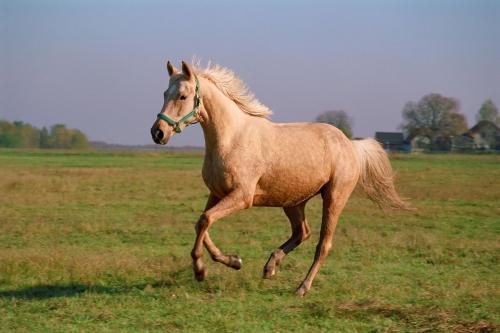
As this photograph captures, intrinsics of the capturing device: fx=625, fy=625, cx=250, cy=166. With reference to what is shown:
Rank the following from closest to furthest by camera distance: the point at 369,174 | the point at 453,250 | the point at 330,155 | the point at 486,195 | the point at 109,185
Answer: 1. the point at 330,155
2. the point at 369,174
3. the point at 453,250
4. the point at 486,195
5. the point at 109,185

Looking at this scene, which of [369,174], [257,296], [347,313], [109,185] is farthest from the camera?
[109,185]

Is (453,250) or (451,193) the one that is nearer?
(453,250)

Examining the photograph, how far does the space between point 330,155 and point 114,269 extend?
120 inches

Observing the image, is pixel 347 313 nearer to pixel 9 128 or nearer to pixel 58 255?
pixel 58 255

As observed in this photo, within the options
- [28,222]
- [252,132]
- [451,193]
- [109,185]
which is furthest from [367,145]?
[109,185]

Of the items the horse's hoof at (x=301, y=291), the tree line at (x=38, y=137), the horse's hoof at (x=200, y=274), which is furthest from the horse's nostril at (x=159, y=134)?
the tree line at (x=38, y=137)

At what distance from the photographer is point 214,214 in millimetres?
6465

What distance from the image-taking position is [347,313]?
235 inches

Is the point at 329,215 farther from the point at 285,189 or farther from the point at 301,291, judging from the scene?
the point at 301,291

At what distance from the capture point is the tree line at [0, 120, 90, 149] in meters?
130

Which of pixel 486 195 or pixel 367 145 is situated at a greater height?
pixel 367 145

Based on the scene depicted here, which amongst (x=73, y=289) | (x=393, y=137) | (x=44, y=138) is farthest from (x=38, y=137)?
(x=73, y=289)

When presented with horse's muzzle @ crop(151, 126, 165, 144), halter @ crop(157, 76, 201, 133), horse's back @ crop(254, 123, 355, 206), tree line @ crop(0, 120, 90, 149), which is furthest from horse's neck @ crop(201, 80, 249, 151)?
tree line @ crop(0, 120, 90, 149)

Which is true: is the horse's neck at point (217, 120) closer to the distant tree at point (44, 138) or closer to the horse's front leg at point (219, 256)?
the horse's front leg at point (219, 256)
